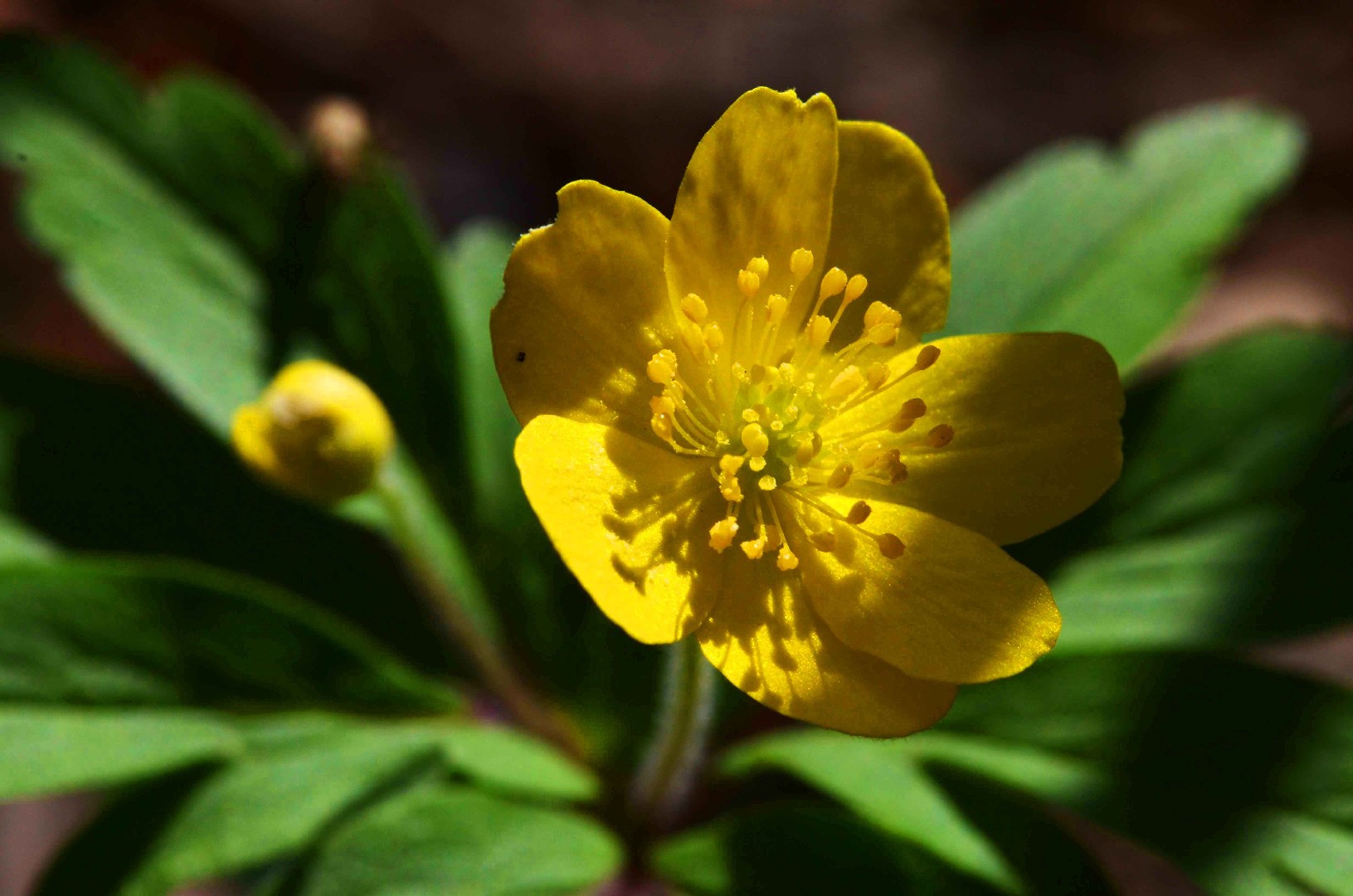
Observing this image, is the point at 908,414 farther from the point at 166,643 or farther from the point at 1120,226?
the point at 166,643

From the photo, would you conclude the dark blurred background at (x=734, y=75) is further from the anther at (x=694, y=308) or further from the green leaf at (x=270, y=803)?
the anther at (x=694, y=308)

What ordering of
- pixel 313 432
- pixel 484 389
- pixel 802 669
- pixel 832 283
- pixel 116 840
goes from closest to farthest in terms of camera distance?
1. pixel 802 669
2. pixel 832 283
3. pixel 313 432
4. pixel 116 840
5. pixel 484 389

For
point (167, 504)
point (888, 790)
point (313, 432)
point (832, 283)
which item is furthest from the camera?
point (167, 504)

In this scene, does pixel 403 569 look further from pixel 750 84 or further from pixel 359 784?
pixel 750 84

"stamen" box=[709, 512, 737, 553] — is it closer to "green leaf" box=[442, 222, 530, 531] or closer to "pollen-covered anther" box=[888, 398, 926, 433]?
"pollen-covered anther" box=[888, 398, 926, 433]

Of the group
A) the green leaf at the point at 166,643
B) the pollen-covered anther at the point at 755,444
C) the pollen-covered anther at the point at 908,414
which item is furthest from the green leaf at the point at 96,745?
the pollen-covered anther at the point at 908,414

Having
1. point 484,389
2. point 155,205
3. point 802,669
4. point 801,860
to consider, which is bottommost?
point 801,860

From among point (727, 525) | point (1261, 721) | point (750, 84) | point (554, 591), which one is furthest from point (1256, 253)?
point (727, 525)

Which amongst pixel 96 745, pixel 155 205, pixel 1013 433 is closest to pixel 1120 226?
pixel 1013 433
